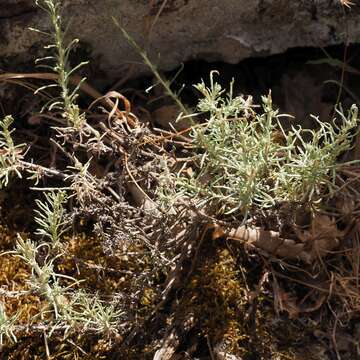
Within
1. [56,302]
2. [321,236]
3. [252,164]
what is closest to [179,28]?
[252,164]

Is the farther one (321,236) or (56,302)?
(321,236)

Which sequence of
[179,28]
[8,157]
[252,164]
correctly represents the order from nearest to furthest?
[252,164], [8,157], [179,28]

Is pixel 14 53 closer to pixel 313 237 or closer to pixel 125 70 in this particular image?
pixel 125 70

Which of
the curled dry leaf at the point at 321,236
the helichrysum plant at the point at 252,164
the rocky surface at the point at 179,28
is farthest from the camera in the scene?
the rocky surface at the point at 179,28

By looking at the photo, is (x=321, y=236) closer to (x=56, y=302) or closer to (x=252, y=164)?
(x=252, y=164)

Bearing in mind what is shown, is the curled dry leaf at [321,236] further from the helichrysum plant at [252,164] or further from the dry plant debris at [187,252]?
the helichrysum plant at [252,164]

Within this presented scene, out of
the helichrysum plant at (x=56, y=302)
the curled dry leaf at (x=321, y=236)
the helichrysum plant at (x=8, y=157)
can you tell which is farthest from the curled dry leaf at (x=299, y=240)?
the helichrysum plant at (x=8, y=157)

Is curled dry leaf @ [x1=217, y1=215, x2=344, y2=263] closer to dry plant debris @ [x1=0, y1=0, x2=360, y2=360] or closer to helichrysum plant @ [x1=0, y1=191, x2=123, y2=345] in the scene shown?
dry plant debris @ [x1=0, y1=0, x2=360, y2=360]

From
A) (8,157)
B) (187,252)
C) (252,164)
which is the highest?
(252,164)
